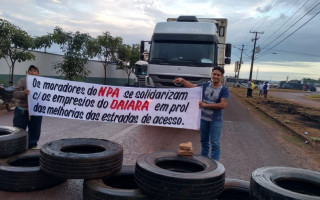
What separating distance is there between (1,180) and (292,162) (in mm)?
6061

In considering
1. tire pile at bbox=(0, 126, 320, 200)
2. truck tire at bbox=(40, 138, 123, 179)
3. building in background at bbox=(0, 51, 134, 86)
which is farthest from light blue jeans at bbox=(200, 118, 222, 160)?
building in background at bbox=(0, 51, 134, 86)

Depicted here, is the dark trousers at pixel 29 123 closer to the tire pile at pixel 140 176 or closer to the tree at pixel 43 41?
the tire pile at pixel 140 176

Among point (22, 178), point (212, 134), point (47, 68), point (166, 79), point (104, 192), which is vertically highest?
point (47, 68)

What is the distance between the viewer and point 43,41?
1866 centimetres

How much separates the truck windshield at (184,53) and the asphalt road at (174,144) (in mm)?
2588

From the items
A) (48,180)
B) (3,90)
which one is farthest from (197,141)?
(3,90)

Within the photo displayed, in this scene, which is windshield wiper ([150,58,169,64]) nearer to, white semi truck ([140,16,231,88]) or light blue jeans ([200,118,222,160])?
white semi truck ([140,16,231,88])

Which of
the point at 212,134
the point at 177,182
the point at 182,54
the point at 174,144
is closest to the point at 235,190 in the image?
the point at 177,182

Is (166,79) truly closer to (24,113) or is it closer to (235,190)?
(24,113)

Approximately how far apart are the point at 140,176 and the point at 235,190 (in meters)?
1.42

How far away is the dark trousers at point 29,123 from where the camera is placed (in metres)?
5.58

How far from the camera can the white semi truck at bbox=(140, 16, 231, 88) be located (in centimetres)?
1024

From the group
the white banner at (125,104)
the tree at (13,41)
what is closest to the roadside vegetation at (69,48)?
the tree at (13,41)

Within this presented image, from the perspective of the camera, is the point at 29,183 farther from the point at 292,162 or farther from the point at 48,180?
the point at 292,162
